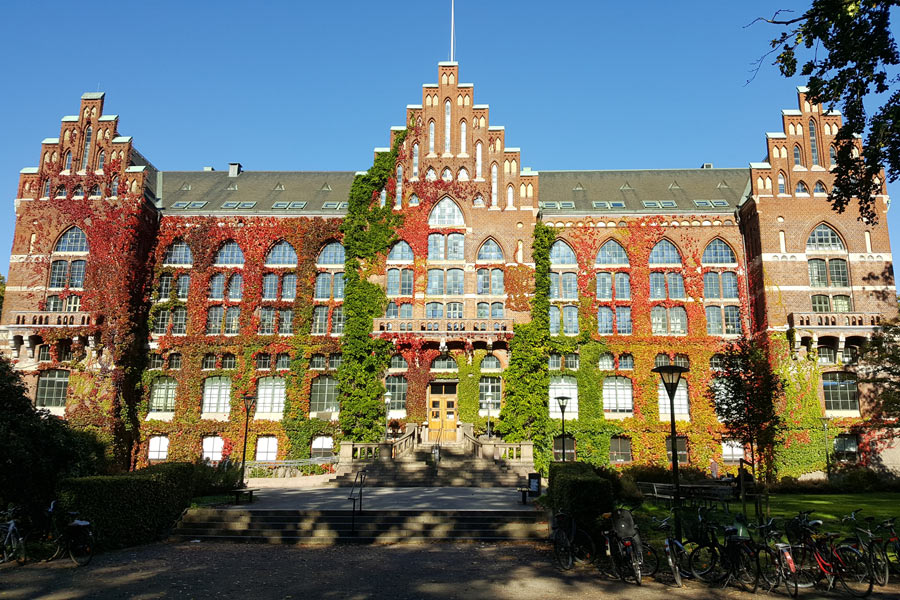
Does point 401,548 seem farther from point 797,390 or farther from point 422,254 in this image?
point 797,390

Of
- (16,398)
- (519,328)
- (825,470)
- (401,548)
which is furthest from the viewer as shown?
(519,328)

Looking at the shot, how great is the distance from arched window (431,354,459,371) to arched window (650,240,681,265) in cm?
1433

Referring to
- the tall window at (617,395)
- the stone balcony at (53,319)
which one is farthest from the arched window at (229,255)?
the tall window at (617,395)

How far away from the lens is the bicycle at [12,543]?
1603cm

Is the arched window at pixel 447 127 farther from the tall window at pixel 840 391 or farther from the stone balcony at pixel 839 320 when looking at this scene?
the tall window at pixel 840 391

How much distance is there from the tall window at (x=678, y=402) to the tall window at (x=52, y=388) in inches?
1401

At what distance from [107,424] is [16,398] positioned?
1859 cm

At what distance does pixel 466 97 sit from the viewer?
139 feet

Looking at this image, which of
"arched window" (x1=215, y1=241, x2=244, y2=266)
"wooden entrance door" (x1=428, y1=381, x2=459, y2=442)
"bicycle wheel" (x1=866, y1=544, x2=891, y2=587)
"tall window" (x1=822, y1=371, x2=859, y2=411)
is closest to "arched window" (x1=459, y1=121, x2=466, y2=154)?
"wooden entrance door" (x1=428, y1=381, x2=459, y2=442)

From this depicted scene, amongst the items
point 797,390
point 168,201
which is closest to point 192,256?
point 168,201

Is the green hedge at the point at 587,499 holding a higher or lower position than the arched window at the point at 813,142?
lower

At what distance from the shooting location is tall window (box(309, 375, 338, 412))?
40156 mm

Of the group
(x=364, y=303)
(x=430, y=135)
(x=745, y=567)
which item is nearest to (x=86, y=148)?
(x=364, y=303)

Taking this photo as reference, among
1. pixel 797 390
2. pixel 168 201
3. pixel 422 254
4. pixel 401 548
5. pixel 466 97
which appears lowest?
pixel 401 548
